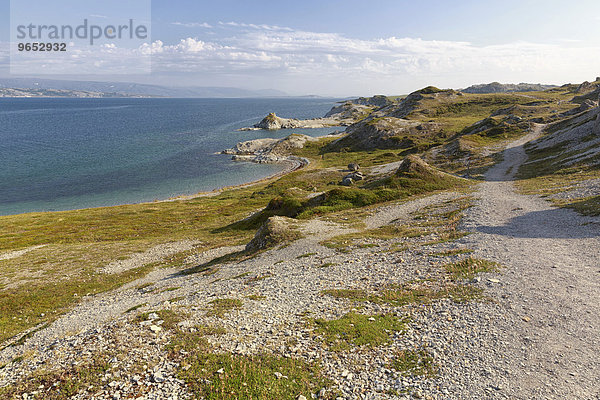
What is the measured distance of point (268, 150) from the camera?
172m

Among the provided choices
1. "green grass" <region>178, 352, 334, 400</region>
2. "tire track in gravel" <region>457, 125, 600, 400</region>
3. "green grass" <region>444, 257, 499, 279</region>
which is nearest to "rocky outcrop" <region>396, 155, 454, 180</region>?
"tire track in gravel" <region>457, 125, 600, 400</region>

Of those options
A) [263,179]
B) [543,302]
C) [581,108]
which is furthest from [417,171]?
[581,108]

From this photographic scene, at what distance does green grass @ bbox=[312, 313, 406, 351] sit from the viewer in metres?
15.8

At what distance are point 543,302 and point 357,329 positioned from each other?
10923 millimetres

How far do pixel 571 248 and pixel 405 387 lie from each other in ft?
74.1

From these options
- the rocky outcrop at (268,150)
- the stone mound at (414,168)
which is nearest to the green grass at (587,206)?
the stone mound at (414,168)

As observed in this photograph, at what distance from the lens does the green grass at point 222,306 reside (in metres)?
19.3

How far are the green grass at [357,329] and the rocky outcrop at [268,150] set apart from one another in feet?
455

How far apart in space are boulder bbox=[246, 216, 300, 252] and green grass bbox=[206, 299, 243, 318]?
16313 mm

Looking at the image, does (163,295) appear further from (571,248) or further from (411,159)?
(411,159)

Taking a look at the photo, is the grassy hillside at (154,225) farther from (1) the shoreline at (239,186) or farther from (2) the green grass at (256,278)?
(2) the green grass at (256,278)

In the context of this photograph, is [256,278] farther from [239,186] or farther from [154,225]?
[239,186]

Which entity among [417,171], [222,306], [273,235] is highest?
[417,171]

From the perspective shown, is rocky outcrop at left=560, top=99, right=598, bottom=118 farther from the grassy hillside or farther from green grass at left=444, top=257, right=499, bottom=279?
green grass at left=444, top=257, right=499, bottom=279
